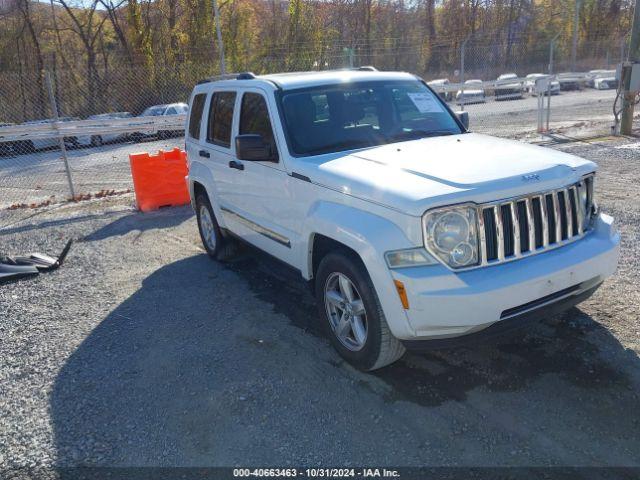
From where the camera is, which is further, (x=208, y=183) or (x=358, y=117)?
(x=208, y=183)

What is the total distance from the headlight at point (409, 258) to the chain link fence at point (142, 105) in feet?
26.9

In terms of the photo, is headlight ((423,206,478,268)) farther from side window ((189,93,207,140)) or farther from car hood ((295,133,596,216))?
side window ((189,93,207,140))

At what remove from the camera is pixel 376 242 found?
347 centimetres

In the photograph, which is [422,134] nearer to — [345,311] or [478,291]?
[345,311]

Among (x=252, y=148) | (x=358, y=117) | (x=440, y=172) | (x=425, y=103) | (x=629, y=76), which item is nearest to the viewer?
(x=440, y=172)

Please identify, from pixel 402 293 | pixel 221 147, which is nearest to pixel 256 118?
pixel 221 147

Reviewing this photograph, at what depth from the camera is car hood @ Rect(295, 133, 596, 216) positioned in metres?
3.41

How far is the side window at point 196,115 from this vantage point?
639 cm

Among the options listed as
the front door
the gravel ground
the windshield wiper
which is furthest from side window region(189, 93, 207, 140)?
the windshield wiper

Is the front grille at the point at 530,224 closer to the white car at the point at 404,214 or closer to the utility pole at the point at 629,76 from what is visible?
the white car at the point at 404,214

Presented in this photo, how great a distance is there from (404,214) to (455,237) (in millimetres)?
333

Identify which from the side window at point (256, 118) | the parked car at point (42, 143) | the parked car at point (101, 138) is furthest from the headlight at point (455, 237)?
the parked car at point (101, 138)

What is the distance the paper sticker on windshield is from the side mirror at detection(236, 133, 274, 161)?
1492 millimetres

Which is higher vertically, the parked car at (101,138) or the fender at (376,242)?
the fender at (376,242)
